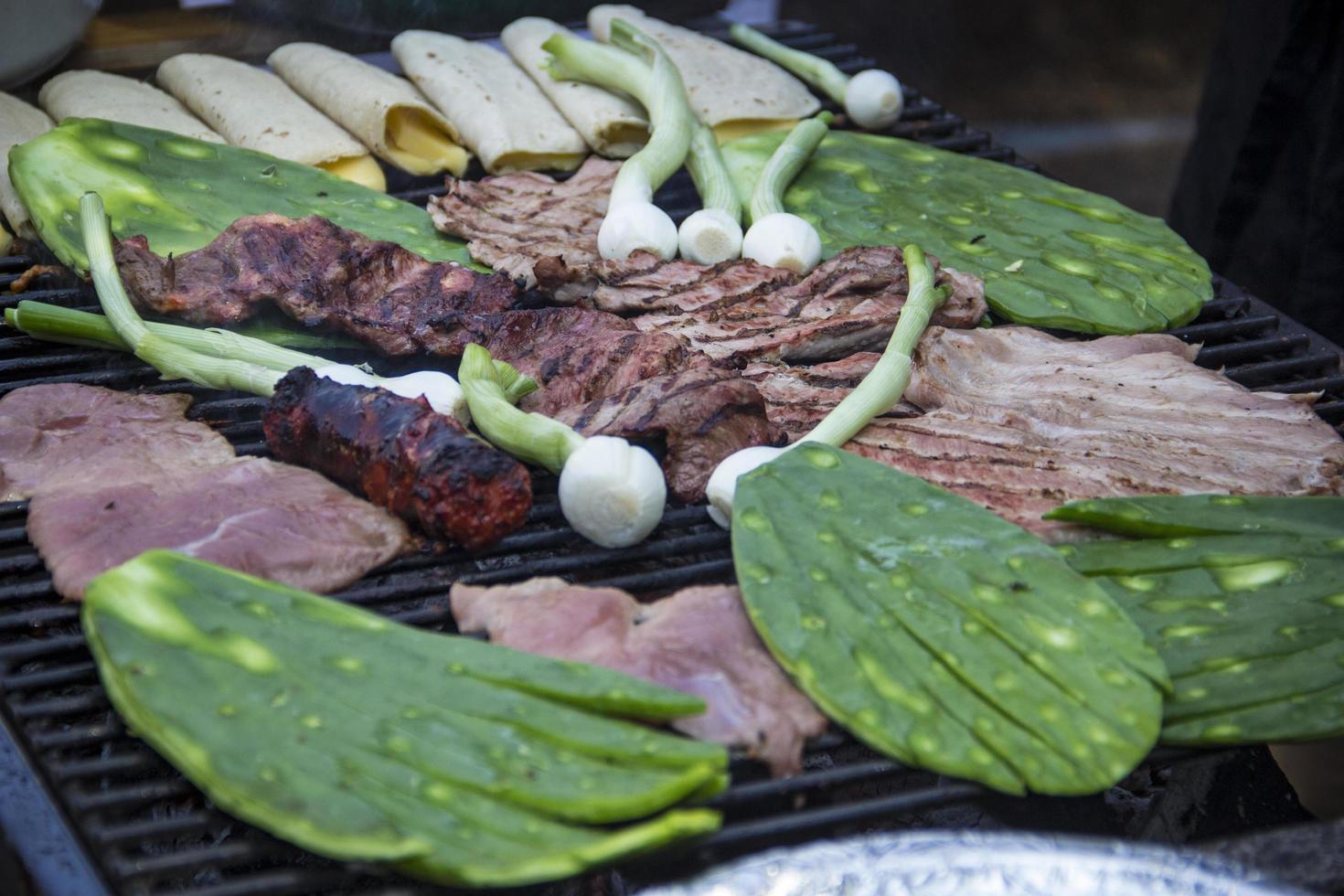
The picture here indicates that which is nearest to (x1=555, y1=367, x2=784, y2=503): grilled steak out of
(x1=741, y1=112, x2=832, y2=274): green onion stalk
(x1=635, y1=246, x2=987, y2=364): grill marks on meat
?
(x1=635, y1=246, x2=987, y2=364): grill marks on meat

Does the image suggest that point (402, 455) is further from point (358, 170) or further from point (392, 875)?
point (358, 170)

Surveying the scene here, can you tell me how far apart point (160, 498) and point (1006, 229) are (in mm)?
2567

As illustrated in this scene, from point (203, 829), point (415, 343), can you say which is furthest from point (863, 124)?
point (203, 829)

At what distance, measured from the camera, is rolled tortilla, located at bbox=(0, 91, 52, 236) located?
145 inches

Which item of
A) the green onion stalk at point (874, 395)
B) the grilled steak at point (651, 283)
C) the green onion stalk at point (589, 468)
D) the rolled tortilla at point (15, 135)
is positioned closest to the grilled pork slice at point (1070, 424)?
the green onion stalk at point (874, 395)

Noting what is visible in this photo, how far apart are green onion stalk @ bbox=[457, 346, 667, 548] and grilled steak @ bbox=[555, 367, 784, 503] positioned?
0.09 meters

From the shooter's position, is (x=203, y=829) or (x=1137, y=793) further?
(x=1137, y=793)

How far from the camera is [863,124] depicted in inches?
183

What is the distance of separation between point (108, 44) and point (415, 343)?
264 centimetres

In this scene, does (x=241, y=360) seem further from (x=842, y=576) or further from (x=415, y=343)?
(x=842, y=576)

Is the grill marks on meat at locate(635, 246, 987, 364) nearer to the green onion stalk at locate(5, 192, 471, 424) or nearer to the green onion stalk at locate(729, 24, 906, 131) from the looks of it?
the green onion stalk at locate(5, 192, 471, 424)

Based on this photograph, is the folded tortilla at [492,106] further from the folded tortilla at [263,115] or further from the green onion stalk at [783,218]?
the green onion stalk at [783,218]

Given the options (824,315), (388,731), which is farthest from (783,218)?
(388,731)

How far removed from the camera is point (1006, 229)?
13.0 ft
